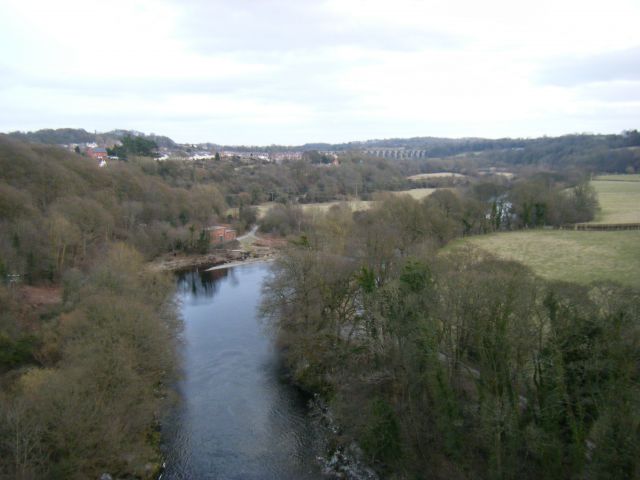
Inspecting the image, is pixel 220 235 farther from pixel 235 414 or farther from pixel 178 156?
pixel 178 156

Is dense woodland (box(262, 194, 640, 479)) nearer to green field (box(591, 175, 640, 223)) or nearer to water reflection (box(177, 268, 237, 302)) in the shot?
water reflection (box(177, 268, 237, 302))

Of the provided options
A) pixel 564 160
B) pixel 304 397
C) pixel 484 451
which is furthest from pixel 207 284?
pixel 564 160

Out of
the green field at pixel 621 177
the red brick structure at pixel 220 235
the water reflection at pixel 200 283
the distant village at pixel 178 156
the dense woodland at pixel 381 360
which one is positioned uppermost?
the distant village at pixel 178 156

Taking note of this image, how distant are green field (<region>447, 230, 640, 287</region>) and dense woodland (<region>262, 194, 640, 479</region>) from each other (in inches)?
325

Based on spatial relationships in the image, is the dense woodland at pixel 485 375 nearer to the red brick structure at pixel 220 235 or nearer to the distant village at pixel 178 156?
the red brick structure at pixel 220 235

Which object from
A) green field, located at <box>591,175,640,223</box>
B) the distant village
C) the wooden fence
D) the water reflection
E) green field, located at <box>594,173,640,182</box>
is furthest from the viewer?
the distant village

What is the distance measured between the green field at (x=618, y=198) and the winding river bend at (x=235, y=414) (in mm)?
34238

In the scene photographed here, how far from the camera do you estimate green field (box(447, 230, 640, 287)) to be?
919 inches

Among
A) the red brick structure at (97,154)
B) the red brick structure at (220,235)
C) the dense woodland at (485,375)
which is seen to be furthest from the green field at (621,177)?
the red brick structure at (97,154)

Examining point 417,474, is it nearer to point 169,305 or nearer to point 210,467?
point 210,467

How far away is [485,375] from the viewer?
1232cm

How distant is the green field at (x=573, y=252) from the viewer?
23.3m

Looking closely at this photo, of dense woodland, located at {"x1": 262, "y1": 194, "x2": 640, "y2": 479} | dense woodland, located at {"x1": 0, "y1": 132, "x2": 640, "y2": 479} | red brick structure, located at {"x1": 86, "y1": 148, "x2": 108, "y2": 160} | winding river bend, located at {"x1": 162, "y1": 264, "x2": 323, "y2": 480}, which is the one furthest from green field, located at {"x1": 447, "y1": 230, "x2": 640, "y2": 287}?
red brick structure, located at {"x1": 86, "y1": 148, "x2": 108, "y2": 160}

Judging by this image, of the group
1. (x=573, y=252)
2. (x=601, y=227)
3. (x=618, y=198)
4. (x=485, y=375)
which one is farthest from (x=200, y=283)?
(x=618, y=198)
